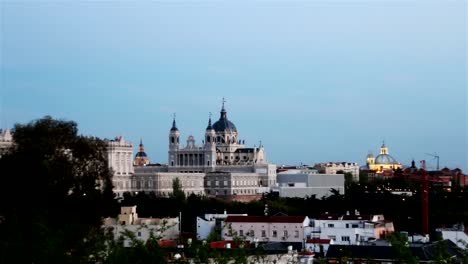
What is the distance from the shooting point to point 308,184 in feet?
285

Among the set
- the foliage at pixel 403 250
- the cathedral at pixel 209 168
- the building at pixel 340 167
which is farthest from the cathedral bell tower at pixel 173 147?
the foliage at pixel 403 250

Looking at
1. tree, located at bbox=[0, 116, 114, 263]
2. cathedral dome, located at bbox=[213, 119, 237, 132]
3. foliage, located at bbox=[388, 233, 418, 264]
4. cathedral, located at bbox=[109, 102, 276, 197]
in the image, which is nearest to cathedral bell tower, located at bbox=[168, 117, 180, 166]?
cathedral, located at bbox=[109, 102, 276, 197]

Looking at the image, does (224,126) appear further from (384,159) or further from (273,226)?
(273,226)

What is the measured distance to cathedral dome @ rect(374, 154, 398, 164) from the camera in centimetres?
13175

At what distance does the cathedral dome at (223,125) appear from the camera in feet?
331

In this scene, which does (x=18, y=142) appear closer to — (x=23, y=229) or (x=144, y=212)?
(x=23, y=229)

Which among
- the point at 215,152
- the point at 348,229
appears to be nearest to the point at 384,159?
the point at 215,152

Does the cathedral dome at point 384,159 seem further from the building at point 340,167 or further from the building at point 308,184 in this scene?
the building at point 308,184

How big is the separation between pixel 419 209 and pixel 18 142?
1261 inches

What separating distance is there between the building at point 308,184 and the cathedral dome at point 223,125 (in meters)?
9.81

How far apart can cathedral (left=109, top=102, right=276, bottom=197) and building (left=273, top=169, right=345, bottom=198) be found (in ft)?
5.97

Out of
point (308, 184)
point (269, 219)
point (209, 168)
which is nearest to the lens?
point (269, 219)

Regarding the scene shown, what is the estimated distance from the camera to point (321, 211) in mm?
54375

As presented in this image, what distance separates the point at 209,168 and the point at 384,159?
4358cm
